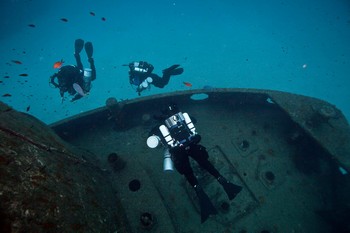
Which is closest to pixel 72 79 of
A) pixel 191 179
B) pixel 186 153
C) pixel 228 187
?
pixel 186 153

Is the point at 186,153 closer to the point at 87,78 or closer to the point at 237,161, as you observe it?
the point at 237,161

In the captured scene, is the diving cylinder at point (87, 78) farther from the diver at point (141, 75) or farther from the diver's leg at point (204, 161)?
the diver's leg at point (204, 161)

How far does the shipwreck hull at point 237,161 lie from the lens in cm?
548

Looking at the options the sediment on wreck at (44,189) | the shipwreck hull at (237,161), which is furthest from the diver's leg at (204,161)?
the sediment on wreck at (44,189)

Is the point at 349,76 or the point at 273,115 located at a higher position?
the point at 349,76

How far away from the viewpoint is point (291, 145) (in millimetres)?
6633

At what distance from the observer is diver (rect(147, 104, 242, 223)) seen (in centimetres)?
512

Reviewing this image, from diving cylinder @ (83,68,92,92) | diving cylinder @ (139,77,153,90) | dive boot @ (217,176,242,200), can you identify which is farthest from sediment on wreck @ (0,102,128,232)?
diving cylinder @ (139,77,153,90)

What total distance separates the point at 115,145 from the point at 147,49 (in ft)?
177

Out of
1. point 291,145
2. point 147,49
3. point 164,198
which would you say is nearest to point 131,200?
point 164,198

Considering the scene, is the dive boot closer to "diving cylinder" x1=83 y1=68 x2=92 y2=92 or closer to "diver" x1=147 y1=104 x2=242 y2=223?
"diver" x1=147 y1=104 x2=242 y2=223

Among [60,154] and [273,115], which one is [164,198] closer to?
[60,154]

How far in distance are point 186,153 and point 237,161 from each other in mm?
1884

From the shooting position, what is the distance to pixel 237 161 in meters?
6.38
